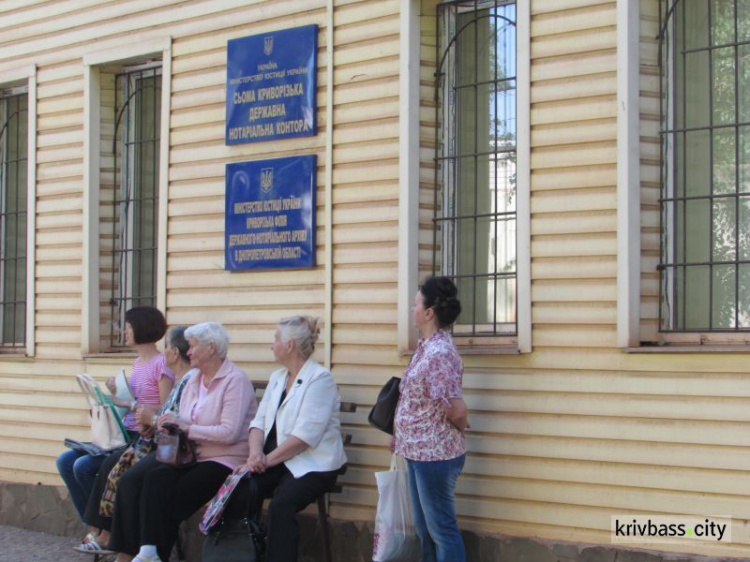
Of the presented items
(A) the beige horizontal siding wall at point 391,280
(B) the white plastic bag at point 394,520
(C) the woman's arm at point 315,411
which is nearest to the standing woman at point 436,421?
(B) the white plastic bag at point 394,520

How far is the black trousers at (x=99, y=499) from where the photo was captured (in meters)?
8.54

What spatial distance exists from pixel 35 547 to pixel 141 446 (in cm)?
182

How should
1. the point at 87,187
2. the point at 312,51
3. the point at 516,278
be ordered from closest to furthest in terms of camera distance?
the point at 516,278, the point at 312,51, the point at 87,187

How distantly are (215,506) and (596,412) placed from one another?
2.23 meters

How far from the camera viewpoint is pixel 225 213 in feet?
30.2

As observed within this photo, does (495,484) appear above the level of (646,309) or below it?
below

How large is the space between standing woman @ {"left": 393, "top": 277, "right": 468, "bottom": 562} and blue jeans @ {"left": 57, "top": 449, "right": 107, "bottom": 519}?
9.11 ft

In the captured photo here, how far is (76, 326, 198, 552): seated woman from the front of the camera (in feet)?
27.6

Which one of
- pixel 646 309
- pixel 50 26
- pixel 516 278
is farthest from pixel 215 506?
pixel 50 26

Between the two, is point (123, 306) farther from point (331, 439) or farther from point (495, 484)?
point (495, 484)

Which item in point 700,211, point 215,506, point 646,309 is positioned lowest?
Answer: point 215,506

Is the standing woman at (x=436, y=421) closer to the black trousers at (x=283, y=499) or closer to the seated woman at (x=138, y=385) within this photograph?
the black trousers at (x=283, y=499)

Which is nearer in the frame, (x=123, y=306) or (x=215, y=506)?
(x=215, y=506)

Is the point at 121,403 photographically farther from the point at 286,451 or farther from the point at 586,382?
the point at 586,382
